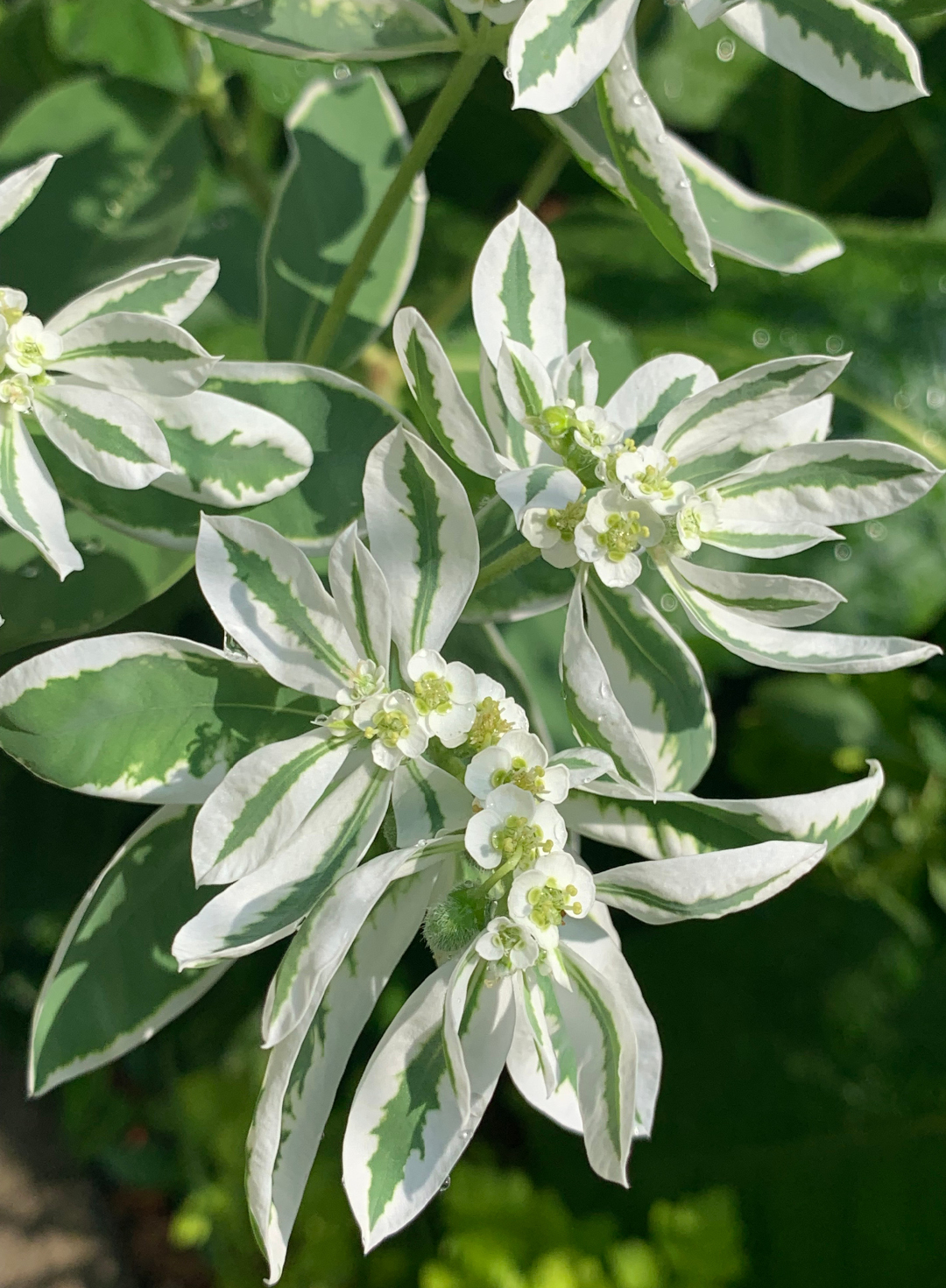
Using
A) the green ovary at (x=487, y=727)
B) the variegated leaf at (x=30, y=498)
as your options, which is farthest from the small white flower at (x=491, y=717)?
the variegated leaf at (x=30, y=498)

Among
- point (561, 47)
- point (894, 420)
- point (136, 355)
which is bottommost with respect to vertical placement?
point (894, 420)

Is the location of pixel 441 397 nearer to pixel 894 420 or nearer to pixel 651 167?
pixel 651 167

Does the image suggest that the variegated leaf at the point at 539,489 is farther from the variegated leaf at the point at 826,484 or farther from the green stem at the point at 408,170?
the green stem at the point at 408,170

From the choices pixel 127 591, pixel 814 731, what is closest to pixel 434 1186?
pixel 127 591

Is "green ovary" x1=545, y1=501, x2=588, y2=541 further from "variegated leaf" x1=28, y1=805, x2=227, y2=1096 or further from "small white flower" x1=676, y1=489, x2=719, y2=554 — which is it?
"variegated leaf" x1=28, y1=805, x2=227, y2=1096

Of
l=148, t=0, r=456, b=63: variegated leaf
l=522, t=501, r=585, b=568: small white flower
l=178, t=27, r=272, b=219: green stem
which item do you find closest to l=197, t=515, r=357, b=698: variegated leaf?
l=522, t=501, r=585, b=568: small white flower

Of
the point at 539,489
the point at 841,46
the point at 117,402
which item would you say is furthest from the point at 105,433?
the point at 841,46
